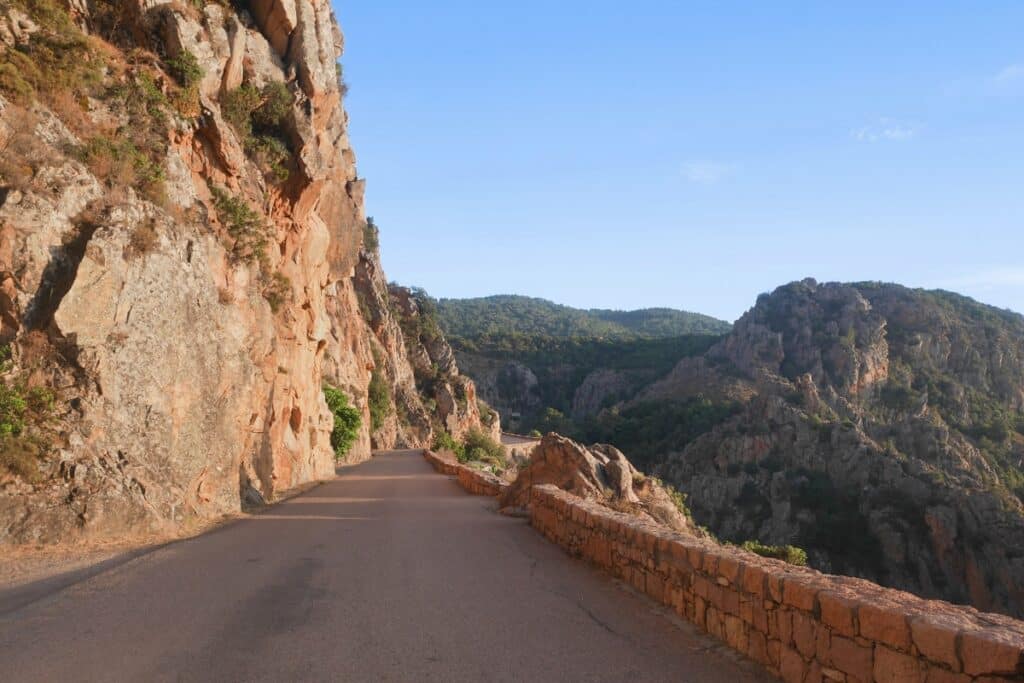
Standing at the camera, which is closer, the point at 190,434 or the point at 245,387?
the point at 190,434

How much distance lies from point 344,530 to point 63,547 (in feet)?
16.2

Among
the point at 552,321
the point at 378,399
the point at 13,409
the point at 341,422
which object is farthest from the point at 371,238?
the point at 552,321

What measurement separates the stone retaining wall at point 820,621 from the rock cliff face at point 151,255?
827 cm

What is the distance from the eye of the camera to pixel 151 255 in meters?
12.8

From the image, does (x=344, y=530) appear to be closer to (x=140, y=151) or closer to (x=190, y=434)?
(x=190, y=434)

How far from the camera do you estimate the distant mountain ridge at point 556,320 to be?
14975 centimetres

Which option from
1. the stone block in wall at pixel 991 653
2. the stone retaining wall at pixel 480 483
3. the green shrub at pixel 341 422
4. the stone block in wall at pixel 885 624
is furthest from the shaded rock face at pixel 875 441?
the stone block in wall at pixel 991 653

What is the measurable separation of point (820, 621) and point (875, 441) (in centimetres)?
6239

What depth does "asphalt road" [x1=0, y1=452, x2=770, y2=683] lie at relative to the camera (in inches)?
217

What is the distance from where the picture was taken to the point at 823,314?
9169cm

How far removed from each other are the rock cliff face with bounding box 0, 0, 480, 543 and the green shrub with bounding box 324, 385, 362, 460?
450 inches

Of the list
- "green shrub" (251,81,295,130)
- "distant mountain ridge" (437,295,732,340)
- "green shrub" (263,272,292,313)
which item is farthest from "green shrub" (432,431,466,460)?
"distant mountain ridge" (437,295,732,340)

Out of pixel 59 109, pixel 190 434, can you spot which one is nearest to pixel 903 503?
pixel 190 434

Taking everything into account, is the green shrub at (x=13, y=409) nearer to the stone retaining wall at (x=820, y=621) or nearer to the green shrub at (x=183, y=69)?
the stone retaining wall at (x=820, y=621)
